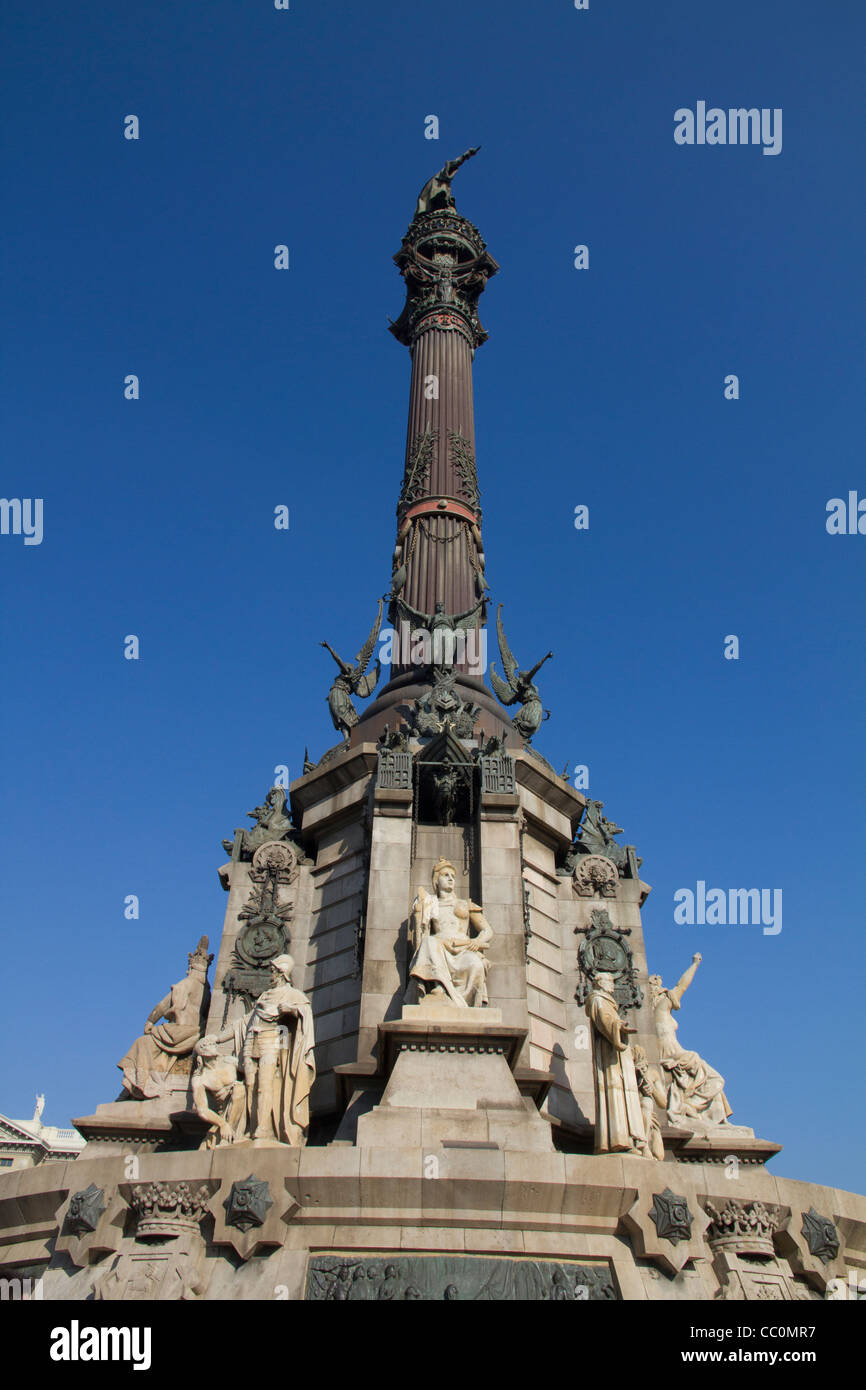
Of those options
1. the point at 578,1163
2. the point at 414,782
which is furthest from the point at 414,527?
the point at 578,1163

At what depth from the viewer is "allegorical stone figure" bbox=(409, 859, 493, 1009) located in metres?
14.5

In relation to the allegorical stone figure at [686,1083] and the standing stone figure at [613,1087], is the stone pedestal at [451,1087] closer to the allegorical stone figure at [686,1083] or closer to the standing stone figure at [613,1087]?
the standing stone figure at [613,1087]

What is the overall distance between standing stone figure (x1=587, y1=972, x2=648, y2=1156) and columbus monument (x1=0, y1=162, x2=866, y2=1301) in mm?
34

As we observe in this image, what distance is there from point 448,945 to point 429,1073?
2050 mm

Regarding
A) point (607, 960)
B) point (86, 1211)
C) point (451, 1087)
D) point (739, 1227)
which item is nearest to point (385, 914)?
point (451, 1087)

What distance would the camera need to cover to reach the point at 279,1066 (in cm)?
1398

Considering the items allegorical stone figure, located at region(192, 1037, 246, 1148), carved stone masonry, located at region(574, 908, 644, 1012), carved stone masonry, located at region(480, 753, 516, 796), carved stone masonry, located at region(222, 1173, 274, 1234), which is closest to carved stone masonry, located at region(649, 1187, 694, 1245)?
carved stone masonry, located at region(222, 1173, 274, 1234)

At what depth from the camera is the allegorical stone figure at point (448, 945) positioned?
14.5 meters

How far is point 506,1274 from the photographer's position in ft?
37.2

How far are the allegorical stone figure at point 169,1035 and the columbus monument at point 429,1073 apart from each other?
2.0 inches

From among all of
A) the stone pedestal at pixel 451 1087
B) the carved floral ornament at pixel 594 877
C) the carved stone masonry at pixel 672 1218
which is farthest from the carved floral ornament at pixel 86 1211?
the carved floral ornament at pixel 594 877

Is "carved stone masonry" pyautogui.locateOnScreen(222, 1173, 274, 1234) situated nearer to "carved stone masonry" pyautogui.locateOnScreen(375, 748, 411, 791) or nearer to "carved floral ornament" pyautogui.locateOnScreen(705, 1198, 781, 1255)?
"carved floral ornament" pyautogui.locateOnScreen(705, 1198, 781, 1255)
